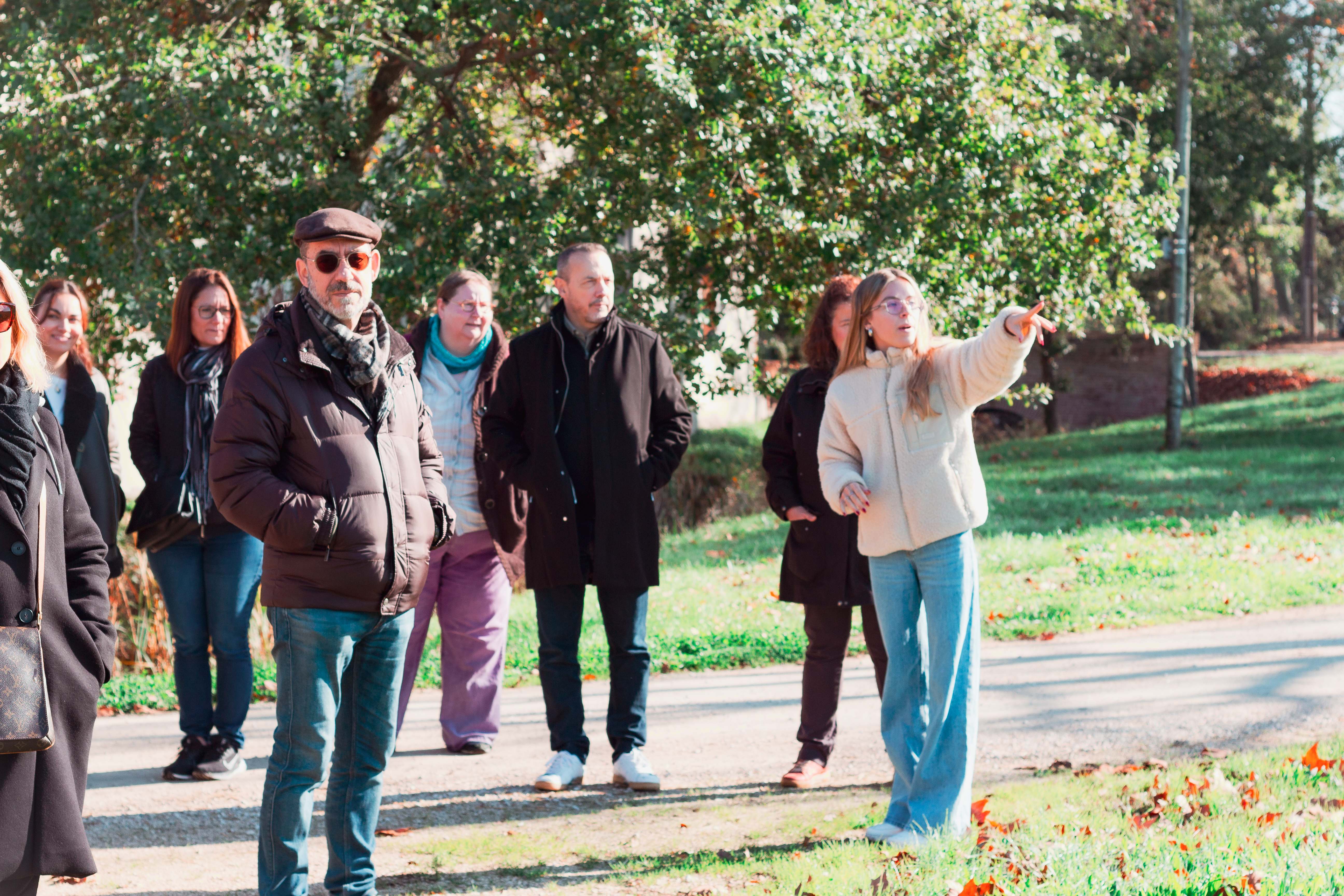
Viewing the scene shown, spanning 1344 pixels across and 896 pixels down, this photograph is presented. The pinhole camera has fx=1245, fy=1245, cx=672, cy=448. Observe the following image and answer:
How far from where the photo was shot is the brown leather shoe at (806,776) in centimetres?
518

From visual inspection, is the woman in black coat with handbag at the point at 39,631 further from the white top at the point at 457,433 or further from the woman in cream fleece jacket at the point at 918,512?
the white top at the point at 457,433

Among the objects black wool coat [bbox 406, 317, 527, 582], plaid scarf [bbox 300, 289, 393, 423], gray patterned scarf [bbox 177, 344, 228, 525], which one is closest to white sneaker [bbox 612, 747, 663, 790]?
black wool coat [bbox 406, 317, 527, 582]

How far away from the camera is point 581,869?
425cm

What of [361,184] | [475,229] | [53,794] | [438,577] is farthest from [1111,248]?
[53,794]

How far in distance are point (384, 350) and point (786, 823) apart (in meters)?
2.36

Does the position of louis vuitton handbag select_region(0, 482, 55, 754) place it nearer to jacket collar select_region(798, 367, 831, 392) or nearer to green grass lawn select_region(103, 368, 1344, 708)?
jacket collar select_region(798, 367, 831, 392)

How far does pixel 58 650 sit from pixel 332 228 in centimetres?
134

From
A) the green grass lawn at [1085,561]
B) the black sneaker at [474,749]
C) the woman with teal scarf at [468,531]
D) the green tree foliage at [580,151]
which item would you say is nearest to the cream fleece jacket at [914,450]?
the woman with teal scarf at [468,531]

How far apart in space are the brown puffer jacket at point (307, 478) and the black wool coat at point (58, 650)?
48cm

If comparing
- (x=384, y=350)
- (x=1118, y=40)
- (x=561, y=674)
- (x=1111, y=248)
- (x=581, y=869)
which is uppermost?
(x=1118, y=40)

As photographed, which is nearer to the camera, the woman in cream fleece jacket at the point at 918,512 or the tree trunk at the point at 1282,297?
the woman in cream fleece jacket at the point at 918,512

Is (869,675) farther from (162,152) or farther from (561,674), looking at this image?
(162,152)

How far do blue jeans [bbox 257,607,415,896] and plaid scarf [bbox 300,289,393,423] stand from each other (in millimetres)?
627

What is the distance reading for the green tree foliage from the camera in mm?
8898
